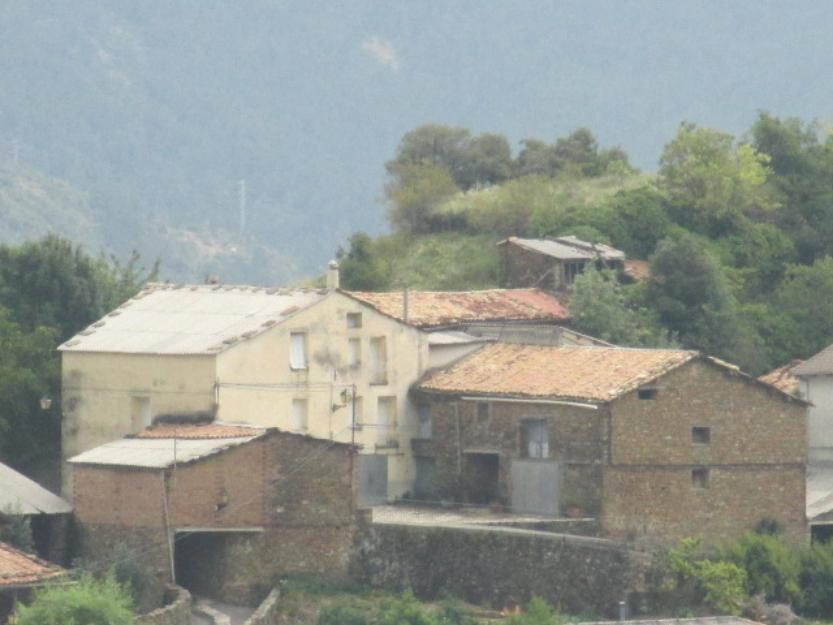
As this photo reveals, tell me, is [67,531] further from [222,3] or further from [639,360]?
[222,3]

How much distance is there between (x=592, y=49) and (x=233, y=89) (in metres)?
23.3

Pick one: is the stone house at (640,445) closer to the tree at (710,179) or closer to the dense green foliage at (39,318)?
the dense green foliage at (39,318)

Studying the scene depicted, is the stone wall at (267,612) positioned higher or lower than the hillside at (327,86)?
lower

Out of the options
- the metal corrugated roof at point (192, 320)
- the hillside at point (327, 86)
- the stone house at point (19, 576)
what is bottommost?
the stone house at point (19, 576)

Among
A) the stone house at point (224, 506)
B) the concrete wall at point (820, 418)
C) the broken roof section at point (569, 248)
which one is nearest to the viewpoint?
the stone house at point (224, 506)

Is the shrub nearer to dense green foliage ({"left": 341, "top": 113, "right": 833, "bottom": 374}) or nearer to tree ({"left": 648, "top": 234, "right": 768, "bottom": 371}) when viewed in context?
dense green foliage ({"left": 341, "top": 113, "right": 833, "bottom": 374})

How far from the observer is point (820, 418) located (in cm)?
6200

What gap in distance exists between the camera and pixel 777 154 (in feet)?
265

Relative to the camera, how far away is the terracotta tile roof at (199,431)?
171 feet

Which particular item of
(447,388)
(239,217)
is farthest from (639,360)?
(239,217)

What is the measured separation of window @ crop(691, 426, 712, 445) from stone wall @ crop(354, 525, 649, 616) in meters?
3.47

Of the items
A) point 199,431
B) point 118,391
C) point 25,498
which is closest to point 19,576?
point 25,498

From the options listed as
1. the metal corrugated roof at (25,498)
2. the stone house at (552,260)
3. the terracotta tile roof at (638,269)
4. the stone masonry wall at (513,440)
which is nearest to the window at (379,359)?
the stone masonry wall at (513,440)

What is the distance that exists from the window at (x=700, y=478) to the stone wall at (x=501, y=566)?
3062 mm
